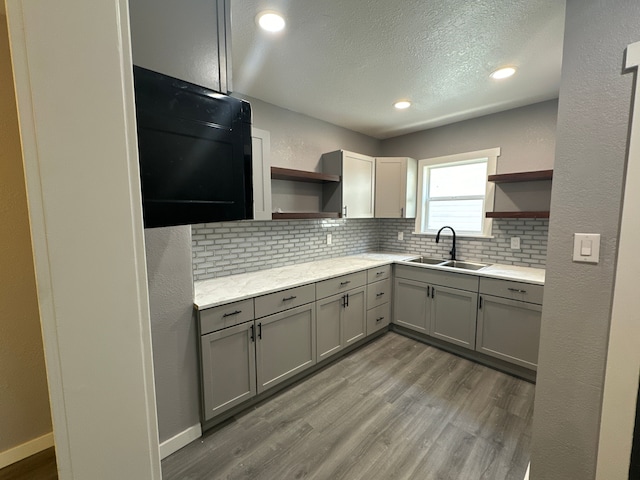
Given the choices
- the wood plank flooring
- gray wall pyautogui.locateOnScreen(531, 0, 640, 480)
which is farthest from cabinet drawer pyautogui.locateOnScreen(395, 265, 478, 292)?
gray wall pyautogui.locateOnScreen(531, 0, 640, 480)

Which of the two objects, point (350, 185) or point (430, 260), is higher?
point (350, 185)

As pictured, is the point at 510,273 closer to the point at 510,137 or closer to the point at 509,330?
the point at 509,330

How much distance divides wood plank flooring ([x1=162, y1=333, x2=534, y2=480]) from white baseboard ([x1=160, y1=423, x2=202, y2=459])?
0.11ft

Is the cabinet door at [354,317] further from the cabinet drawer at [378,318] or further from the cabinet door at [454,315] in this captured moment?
the cabinet door at [454,315]

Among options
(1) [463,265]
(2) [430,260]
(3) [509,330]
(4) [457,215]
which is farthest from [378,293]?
(4) [457,215]

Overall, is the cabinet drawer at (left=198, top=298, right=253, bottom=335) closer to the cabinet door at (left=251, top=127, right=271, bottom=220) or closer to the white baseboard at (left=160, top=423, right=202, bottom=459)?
the white baseboard at (left=160, top=423, right=202, bottom=459)

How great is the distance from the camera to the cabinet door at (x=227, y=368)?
5.89 feet

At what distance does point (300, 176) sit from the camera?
281cm

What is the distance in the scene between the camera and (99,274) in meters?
0.44

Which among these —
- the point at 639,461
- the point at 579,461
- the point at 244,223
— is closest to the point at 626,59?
the point at 639,461

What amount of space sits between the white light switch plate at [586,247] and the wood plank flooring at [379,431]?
1.31m

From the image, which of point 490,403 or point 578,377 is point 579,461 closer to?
point 578,377

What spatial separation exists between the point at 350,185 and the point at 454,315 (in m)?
1.77

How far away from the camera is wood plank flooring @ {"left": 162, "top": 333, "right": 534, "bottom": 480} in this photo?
1593 mm
